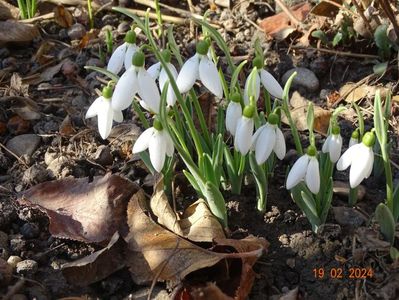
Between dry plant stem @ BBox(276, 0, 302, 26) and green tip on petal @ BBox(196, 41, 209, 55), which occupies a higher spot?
green tip on petal @ BBox(196, 41, 209, 55)

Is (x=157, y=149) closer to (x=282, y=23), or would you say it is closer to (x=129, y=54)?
(x=129, y=54)

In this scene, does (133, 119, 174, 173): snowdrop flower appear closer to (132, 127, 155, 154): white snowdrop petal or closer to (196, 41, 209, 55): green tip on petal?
(132, 127, 155, 154): white snowdrop petal

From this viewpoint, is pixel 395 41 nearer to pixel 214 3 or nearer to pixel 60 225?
pixel 214 3

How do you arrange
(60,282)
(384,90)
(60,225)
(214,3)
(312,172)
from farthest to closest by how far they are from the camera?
(214,3), (384,90), (60,225), (60,282), (312,172)

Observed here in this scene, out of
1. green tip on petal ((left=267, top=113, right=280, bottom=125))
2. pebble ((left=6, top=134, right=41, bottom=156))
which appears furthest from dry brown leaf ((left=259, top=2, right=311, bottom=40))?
green tip on petal ((left=267, top=113, right=280, bottom=125))

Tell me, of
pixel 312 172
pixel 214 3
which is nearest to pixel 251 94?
pixel 312 172

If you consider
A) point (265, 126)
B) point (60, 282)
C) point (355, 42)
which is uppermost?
point (265, 126)

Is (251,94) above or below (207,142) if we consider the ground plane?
above
